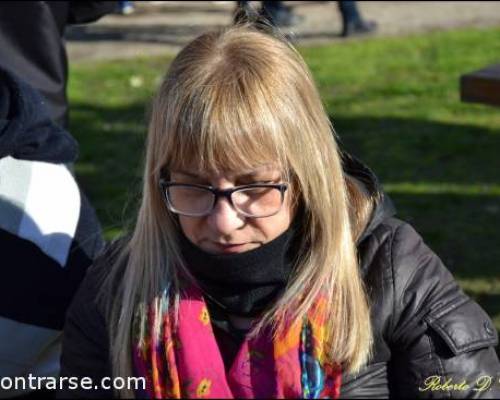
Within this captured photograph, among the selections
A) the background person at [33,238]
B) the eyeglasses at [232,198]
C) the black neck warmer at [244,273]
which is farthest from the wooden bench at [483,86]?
the eyeglasses at [232,198]

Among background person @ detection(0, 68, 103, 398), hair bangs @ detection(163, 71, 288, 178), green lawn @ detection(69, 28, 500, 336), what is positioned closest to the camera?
hair bangs @ detection(163, 71, 288, 178)

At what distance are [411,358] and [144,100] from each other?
4917mm

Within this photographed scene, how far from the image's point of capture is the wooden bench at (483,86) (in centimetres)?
367

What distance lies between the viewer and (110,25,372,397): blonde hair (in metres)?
2.01

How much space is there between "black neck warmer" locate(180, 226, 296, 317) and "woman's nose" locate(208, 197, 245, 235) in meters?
0.08

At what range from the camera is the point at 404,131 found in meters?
5.87

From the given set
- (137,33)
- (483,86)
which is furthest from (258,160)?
(137,33)

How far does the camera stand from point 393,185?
507 centimetres

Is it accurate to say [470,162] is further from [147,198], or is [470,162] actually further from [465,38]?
[147,198]

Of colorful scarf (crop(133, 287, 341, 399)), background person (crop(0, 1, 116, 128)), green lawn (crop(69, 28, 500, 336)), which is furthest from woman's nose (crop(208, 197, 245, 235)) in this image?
background person (crop(0, 1, 116, 128))

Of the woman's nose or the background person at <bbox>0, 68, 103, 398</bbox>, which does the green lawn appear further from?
the woman's nose

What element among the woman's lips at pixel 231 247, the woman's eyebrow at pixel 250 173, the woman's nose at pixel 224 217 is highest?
the woman's eyebrow at pixel 250 173

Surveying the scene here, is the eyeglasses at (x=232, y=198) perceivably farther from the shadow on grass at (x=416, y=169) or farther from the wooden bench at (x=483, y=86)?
the shadow on grass at (x=416, y=169)

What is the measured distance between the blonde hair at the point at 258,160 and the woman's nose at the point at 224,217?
0.07 metres
